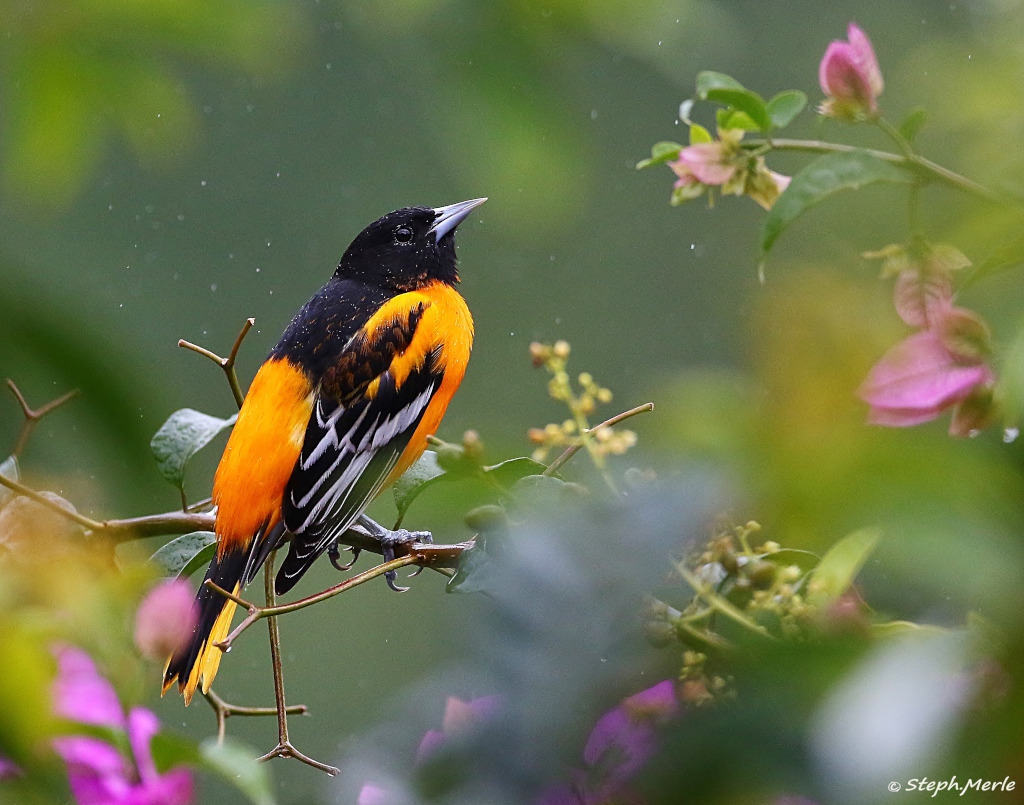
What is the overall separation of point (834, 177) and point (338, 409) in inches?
63.8

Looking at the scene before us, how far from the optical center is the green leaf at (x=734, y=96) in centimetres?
95

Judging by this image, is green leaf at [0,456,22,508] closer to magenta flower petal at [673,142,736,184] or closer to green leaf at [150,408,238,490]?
green leaf at [150,408,238,490]

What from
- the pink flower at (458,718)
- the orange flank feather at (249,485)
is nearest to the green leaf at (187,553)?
the orange flank feather at (249,485)

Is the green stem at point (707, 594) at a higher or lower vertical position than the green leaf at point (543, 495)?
higher

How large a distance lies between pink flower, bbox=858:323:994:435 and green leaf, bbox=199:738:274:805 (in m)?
0.34

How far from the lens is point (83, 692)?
0.43m

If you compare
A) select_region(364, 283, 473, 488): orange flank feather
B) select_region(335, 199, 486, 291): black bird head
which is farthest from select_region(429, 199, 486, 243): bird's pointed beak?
select_region(364, 283, 473, 488): orange flank feather

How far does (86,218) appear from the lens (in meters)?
7.52

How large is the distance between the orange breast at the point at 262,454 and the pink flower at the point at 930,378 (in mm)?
1494

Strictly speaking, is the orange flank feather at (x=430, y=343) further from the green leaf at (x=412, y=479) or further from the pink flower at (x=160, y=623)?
the pink flower at (x=160, y=623)

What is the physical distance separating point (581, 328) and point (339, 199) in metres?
1.94

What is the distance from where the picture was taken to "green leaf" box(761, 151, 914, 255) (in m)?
0.71

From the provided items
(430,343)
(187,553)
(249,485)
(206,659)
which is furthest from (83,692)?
(430,343)

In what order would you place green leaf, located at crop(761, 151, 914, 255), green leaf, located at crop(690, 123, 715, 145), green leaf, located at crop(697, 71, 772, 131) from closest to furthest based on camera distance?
1. green leaf, located at crop(761, 151, 914, 255)
2. green leaf, located at crop(697, 71, 772, 131)
3. green leaf, located at crop(690, 123, 715, 145)
